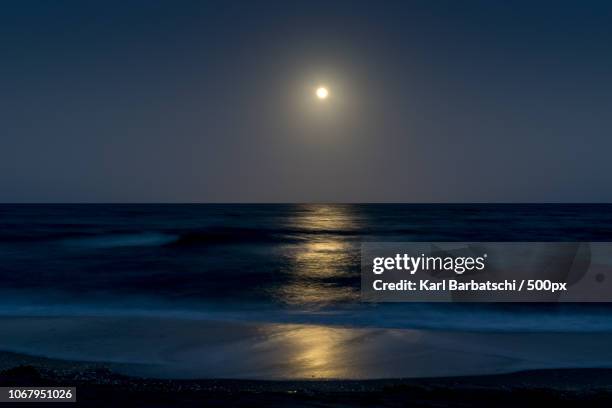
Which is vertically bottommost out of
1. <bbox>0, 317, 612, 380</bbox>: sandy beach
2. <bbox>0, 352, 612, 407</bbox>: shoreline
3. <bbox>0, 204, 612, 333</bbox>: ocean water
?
<bbox>0, 204, 612, 333</bbox>: ocean water

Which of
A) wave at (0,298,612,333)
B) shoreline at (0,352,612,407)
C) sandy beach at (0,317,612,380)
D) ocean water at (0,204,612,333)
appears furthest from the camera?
ocean water at (0,204,612,333)

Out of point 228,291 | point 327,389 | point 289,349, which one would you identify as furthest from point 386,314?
point 327,389

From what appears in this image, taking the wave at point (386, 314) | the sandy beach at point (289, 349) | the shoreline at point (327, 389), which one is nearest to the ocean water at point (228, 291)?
the wave at point (386, 314)

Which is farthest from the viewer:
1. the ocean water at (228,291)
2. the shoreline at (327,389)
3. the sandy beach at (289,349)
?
the ocean water at (228,291)

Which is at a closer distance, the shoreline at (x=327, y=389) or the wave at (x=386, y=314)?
the shoreline at (x=327, y=389)

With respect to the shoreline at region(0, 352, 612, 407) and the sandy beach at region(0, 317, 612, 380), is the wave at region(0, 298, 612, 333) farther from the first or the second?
the shoreline at region(0, 352, 612, 407)

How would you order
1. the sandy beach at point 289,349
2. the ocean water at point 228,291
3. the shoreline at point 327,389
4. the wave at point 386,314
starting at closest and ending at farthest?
the shoreline at point 327,389, the sandy beach at point 289,349, the wave at point 386,314, the ocean water at point 228,291

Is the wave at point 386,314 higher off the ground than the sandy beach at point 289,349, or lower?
lower

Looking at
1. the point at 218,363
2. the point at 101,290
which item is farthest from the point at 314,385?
the point at 101,290

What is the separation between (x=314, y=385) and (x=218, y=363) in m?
1.91

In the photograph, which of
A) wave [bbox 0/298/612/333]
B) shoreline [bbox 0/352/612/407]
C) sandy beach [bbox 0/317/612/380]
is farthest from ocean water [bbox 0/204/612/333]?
shoreline [bbox 0/352/612/407]

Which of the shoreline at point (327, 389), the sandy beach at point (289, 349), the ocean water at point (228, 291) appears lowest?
the ocean water at point (228, 291)

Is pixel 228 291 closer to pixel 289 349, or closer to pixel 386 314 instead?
pixel 386 314

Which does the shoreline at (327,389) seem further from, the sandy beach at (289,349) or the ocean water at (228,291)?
the ocean water at (228,291)
